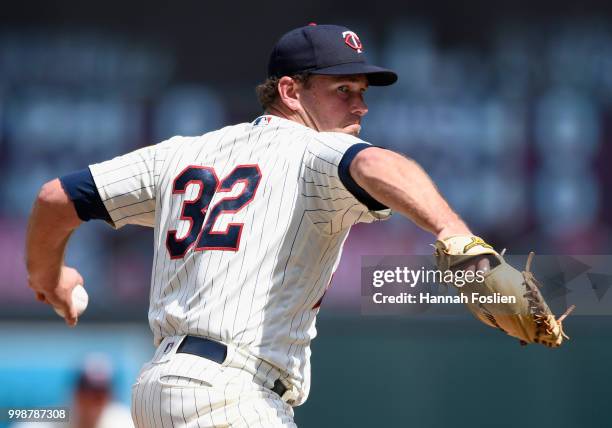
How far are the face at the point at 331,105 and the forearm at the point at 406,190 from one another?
1.56ft

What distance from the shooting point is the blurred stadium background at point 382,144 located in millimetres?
4227

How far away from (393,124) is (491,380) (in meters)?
1.11

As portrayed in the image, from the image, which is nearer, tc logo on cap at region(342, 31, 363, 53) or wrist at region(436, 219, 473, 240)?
wrist at region(436, 219, 473, 240)

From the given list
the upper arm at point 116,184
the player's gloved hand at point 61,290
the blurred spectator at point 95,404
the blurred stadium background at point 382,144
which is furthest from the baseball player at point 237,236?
the blurred stadium background at point 382,144

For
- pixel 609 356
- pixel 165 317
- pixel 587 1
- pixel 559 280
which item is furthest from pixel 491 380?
pixel 165 317

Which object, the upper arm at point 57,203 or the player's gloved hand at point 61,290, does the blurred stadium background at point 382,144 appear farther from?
the upper arm at point 57,203

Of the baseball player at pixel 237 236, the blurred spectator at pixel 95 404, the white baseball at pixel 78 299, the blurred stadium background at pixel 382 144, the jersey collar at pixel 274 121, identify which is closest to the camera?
the baseball player at pixel 237 236

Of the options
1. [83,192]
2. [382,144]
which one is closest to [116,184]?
[83,192]

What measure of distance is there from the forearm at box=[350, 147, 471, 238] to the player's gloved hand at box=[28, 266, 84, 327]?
83 centimetres

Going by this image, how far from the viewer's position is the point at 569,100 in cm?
458

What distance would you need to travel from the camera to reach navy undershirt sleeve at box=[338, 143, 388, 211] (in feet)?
5.76

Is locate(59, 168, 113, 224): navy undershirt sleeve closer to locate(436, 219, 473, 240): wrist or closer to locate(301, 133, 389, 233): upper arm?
locate(301, 133, 389, 233): upper arm

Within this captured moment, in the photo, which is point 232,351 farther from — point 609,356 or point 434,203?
point 609,356

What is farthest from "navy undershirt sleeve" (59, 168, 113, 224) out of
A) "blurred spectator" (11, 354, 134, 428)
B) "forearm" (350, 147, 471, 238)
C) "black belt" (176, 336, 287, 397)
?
"blurred spectator" (11, 354, 134, 428)
